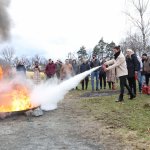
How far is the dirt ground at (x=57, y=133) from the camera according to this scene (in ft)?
24.6

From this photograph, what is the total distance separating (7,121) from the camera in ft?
34.6

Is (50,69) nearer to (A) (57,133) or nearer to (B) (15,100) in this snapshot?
(B) (15,100)

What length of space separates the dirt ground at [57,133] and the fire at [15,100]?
368mm

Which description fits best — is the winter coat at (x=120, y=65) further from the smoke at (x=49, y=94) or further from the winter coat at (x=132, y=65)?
the smoke at (x=49, y=94)

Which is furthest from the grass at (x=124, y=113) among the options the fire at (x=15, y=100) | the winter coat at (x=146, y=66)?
the fire at (x=15, y=100)

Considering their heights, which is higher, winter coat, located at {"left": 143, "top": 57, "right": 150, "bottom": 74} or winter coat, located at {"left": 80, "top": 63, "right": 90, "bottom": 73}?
winter coat, located at {"left": 80, "top": 63, "right": 90, "bottom": 73}

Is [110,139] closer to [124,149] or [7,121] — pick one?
[124,149]

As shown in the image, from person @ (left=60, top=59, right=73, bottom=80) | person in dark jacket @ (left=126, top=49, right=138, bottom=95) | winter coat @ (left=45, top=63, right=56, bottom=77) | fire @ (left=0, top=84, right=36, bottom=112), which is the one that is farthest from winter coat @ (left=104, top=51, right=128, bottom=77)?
winter coat @ (left=45, top=63, right=56, bottom=77)

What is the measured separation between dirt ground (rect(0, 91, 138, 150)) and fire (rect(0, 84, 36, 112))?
14.5 inches

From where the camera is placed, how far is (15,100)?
11625mm

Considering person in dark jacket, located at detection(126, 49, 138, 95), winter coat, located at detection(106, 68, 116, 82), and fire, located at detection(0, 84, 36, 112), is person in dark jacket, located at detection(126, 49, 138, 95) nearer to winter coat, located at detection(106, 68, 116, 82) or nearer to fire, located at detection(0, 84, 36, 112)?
winter coat, located at detection(106, 68, 116, 82)

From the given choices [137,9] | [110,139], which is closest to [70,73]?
[110,139]

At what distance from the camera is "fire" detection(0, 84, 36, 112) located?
11430mm

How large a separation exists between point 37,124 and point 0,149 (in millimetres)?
2664
